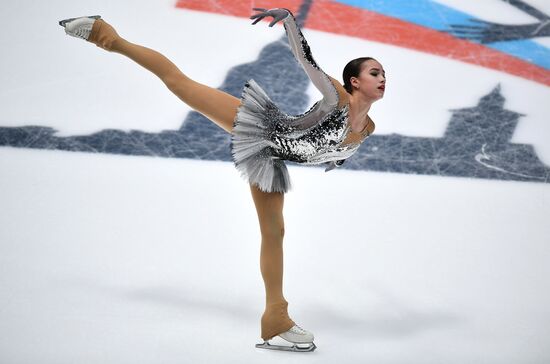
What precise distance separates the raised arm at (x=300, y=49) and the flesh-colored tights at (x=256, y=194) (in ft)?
1.61

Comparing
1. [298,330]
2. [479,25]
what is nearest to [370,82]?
[298,330]

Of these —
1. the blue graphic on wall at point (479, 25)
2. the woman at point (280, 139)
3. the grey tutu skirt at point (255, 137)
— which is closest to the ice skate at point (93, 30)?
the woman at point (280, 139)

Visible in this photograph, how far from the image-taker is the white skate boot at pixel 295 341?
3035 mm

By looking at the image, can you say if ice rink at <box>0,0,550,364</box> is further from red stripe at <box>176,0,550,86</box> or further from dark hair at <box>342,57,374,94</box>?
dark hair at <box>342,57,374,94</box>

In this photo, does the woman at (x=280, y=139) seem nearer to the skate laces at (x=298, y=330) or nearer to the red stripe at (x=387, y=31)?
the skate laces at (x=298, y=330)

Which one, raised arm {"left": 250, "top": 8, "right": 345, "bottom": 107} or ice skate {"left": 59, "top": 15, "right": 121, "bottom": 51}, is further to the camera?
ice skate {"left": 59, "top": 15, "right": 121, "bottom": 51}

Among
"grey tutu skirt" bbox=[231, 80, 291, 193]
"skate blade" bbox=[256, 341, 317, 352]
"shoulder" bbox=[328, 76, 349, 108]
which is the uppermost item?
"shoulder" bbox=[328, 76, 349, 108]

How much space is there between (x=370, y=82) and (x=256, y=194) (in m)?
0.68

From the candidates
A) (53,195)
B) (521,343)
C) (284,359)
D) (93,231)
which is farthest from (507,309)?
(53,195)

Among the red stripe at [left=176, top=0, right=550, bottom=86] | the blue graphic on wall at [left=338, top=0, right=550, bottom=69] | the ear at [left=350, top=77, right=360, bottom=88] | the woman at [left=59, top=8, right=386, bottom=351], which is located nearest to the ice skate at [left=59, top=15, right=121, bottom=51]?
the woman at [left=59, top=8, right=386, bottom=351]

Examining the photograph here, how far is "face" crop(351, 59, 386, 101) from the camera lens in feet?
10.5

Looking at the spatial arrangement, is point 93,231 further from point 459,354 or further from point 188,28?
point 188,28

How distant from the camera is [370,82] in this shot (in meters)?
3.20

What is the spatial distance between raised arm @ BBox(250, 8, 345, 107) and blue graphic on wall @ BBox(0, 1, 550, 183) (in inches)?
83.0
